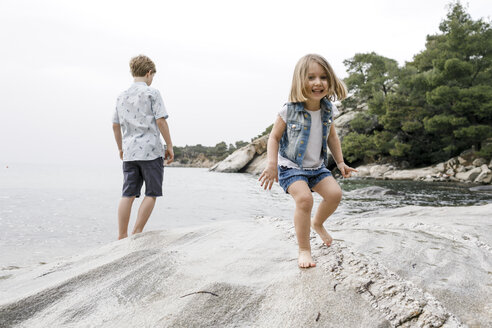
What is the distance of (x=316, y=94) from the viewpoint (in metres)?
2.21

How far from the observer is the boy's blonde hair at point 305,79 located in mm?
2197

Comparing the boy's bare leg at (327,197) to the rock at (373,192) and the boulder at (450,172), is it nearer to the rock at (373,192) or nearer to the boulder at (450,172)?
the rock at (373,192)

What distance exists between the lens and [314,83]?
2176 mm

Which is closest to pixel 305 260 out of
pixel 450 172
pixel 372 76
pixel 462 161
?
pixel 450 172

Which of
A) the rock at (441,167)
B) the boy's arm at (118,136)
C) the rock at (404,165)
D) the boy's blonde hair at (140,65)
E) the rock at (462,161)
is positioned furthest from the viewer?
the rock at (404,165)

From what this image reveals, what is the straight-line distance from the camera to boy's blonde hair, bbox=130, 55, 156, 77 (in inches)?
132

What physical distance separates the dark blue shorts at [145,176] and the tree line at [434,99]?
1768 centimetres

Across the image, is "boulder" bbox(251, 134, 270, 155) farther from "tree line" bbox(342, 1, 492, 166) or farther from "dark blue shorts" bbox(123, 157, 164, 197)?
"dark blue shorts" bbox(123, 157, 164, 197)

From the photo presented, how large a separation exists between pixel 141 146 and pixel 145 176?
29 cm

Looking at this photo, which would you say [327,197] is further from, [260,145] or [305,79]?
[260,145]

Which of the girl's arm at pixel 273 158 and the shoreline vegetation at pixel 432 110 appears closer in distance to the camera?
the girl's arm at pixel 273 158

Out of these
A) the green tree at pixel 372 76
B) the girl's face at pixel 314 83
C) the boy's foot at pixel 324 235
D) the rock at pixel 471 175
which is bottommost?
the rock at pixel 471 175

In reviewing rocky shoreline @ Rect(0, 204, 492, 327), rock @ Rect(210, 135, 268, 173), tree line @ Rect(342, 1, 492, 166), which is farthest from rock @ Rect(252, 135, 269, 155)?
rocky shoreline @ Rect(0, 204, 492, 327)

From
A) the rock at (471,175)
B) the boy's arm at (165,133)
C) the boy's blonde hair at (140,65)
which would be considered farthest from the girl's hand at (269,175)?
the rock at (471,175)
